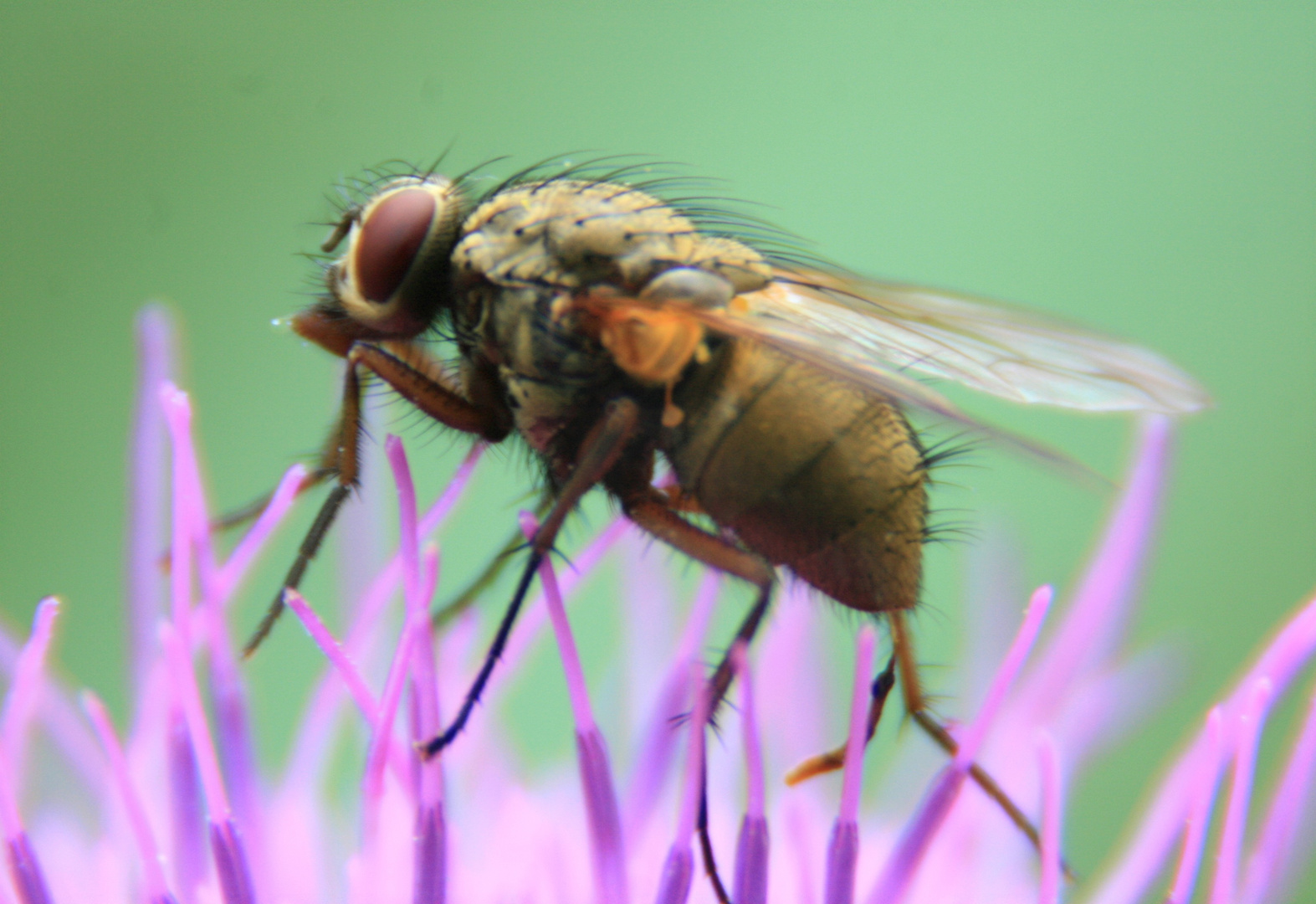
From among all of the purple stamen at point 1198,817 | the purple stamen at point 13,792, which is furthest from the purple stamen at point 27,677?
the purple stamen at point 1198,817

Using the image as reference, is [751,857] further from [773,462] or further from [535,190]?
[535,190]

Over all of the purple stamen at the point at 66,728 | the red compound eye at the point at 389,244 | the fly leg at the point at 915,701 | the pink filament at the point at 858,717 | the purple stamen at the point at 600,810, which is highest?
the red compound eye at the point at 389,244

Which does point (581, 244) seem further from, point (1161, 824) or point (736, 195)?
point (736, 195)

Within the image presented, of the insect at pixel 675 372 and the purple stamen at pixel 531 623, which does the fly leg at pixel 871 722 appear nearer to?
the insect at pixel 675 372

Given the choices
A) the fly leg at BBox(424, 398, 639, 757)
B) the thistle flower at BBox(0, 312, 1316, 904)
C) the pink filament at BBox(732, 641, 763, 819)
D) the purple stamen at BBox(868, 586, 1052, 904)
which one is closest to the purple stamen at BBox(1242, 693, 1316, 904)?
the thistle flower at BBox(0, 312, 1316, 904)

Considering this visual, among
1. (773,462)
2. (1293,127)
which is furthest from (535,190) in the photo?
(1293,127)

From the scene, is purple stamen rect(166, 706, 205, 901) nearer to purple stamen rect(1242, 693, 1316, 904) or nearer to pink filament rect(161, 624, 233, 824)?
pink filament rect(161, 624, 233, 824)

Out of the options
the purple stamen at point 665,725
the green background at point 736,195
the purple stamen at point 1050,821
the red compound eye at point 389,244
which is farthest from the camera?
the green background at point 736,195

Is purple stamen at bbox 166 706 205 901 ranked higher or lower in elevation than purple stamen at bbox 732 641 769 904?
lower

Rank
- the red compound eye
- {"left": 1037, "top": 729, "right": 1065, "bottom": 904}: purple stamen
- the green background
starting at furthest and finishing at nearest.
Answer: the green background, the red compound eye, {"left": 1037, "top": 729, "right": 1065, "bottom": 904}: purple stamen

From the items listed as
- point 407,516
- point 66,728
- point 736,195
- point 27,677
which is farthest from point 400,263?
point 736,195
